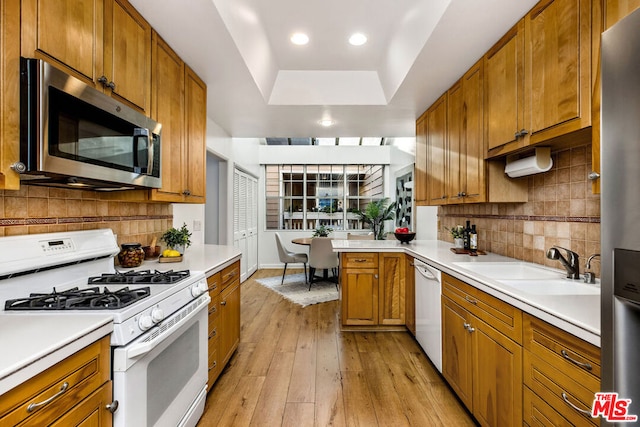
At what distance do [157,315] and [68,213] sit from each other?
2.86 feet

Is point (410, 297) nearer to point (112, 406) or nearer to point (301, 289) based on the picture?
point (301, 289)

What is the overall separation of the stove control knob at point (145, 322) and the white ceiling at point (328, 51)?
5.38 feet

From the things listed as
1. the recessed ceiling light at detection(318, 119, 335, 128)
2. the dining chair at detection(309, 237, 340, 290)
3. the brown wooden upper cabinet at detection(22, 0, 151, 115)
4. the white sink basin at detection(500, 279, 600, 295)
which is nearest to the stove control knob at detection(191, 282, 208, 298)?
the brown wooden upper cabinet at detection(22, 0, 151, 115)

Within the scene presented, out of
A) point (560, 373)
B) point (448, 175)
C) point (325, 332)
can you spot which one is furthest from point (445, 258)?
point (325, 332)

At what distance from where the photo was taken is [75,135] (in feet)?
4.22

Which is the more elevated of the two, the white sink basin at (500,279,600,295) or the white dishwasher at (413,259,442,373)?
the white sink basin at (500,279,600,295)

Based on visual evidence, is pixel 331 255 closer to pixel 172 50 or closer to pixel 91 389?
pixel 172 50

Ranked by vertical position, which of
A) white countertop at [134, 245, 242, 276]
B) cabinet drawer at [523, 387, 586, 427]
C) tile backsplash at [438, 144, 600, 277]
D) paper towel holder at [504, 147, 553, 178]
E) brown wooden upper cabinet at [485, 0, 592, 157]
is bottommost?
cabinet drawer at [523, 387, 586, 427]

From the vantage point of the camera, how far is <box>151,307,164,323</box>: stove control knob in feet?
4.34

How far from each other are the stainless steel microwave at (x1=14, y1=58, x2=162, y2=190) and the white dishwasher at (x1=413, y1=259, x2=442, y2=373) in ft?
7.01

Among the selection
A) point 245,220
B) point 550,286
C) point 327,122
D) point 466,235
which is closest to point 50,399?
point 550,286

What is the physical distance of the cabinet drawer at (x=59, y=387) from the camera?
2.59 feet

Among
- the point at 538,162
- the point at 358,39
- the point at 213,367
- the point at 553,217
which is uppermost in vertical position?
the point at 358,39

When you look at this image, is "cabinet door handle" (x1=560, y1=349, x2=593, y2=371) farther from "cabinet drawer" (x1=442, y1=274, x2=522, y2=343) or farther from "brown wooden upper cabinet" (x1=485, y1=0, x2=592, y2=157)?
"brown wooden upper cabinet" (x1=485, y1=0, x2=592, y2=157)
